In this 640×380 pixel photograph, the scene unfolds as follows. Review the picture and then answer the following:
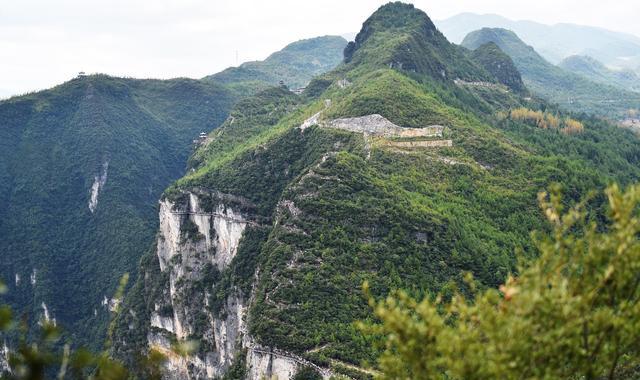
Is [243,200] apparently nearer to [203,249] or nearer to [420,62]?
[203,249]

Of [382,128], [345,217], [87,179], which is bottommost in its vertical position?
[87,179]

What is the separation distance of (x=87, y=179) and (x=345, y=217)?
113 m

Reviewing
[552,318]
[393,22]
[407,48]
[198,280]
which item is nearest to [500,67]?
[393,22]

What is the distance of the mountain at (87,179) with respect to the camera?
122625 millimetres

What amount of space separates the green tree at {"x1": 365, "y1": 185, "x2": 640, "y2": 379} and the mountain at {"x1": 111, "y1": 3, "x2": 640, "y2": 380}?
1237 centimetres

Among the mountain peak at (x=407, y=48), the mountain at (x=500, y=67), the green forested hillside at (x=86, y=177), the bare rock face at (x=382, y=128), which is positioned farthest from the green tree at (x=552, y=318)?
the mountain at (x=500, y=67)

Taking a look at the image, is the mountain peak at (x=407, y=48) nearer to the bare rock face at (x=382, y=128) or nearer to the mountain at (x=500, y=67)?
the mountain at (x=500, y=67)

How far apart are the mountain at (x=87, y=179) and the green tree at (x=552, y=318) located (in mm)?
99619

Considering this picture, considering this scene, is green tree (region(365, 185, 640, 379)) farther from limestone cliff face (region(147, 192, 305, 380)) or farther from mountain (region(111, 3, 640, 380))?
limestone cliff face (region(147, 192, 305, 380))

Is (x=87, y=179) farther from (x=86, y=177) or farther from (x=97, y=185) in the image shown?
(x=97, y=185)

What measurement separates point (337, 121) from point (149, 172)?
95.5m

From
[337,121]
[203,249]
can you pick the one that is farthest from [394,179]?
[203,249]

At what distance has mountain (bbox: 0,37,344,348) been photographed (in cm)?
12262

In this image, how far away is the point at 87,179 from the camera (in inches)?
5886
